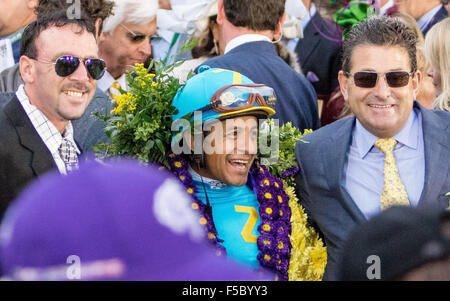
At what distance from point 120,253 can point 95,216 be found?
0.25 ft

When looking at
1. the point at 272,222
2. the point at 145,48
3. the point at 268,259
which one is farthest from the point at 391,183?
the point at 145,48

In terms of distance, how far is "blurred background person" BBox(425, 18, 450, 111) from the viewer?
402 cm

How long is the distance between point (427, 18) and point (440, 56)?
1016mm

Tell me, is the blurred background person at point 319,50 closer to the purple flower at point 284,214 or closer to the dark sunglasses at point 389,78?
the dark sunglasses at point 389,78

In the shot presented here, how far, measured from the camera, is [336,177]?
2.98m

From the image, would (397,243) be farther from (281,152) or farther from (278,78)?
(278,78)

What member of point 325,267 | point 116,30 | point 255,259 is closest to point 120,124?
point 255,259

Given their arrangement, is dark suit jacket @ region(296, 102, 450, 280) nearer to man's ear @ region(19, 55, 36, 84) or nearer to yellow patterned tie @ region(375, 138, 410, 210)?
yellow patterned tie @ region(375, 138, 410, 210)

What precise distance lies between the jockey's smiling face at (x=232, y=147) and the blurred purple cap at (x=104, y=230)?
1.86 meters

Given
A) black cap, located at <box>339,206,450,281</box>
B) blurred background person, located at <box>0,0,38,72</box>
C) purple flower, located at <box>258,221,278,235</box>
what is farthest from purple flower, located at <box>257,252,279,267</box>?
blurred background person, located at <box>0,0,38,72</box>

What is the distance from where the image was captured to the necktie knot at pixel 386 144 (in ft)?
9.96

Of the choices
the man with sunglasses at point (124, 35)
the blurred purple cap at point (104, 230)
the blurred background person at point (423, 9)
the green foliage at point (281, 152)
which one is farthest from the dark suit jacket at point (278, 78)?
the blurred purple cap at point (104, 230)
